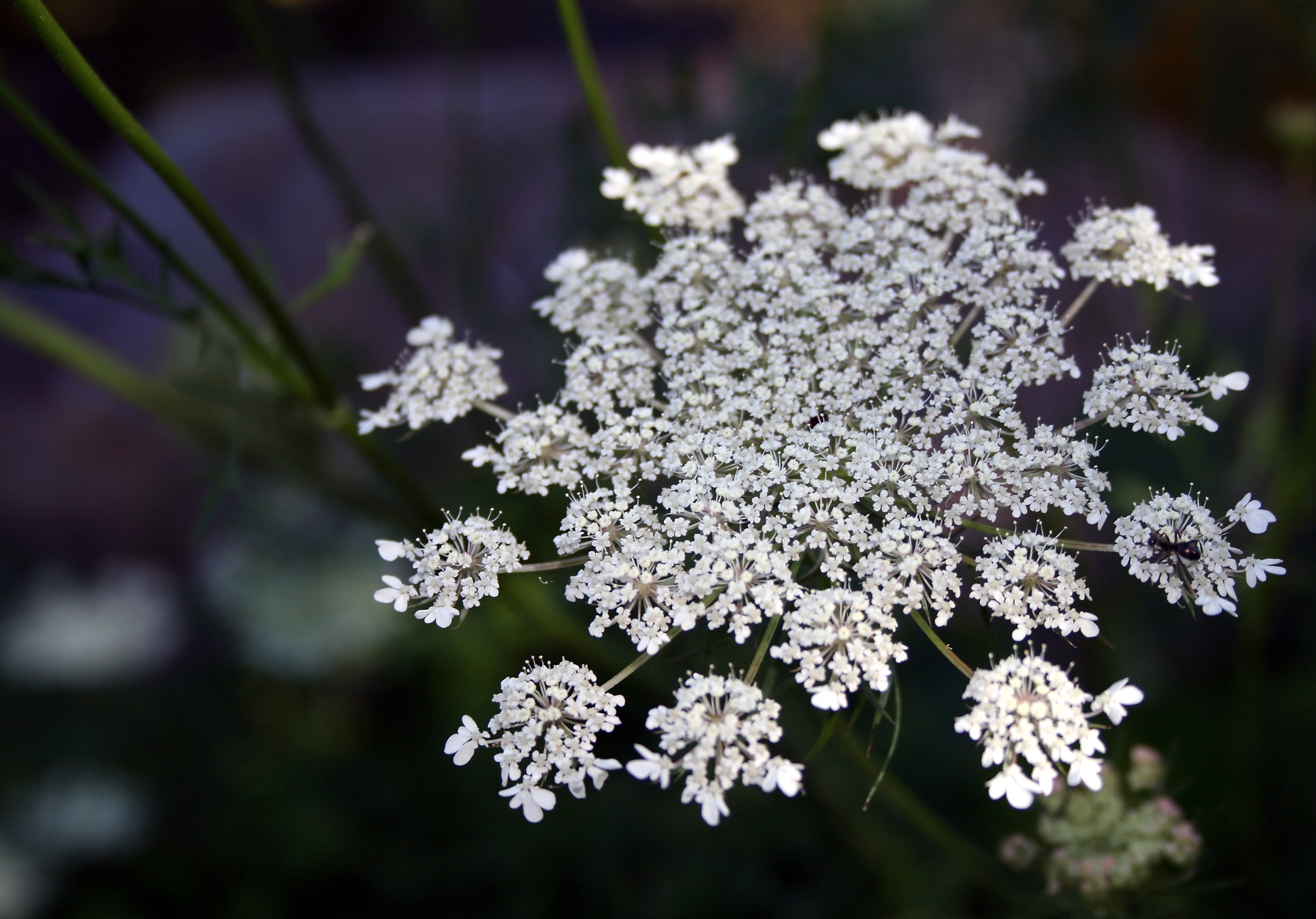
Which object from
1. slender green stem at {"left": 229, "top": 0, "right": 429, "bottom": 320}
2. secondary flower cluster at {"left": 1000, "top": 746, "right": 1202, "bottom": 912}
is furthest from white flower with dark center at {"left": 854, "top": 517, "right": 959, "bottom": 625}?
slender green stem at {"left": 229, "top": 0, "right": 429, "bottom": 320}

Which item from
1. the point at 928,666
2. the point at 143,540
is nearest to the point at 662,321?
the point at 928,666

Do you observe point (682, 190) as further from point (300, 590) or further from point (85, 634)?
point (85, 634)

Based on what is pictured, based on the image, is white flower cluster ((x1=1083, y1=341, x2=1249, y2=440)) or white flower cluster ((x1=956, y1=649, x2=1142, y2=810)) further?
white flower cluster ((x1=1083, y1=341, x2=1249, y2=440))

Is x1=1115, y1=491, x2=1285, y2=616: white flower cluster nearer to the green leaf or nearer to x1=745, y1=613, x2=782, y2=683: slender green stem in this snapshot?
x1=745, y1=613, x2=782, y2=683: slender green stem

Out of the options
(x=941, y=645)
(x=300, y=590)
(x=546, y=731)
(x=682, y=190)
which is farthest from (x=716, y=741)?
(x=300, y=590)

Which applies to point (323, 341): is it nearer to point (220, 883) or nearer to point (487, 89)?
point (220, 883)

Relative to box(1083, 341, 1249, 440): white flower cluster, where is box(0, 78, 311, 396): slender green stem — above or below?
above
